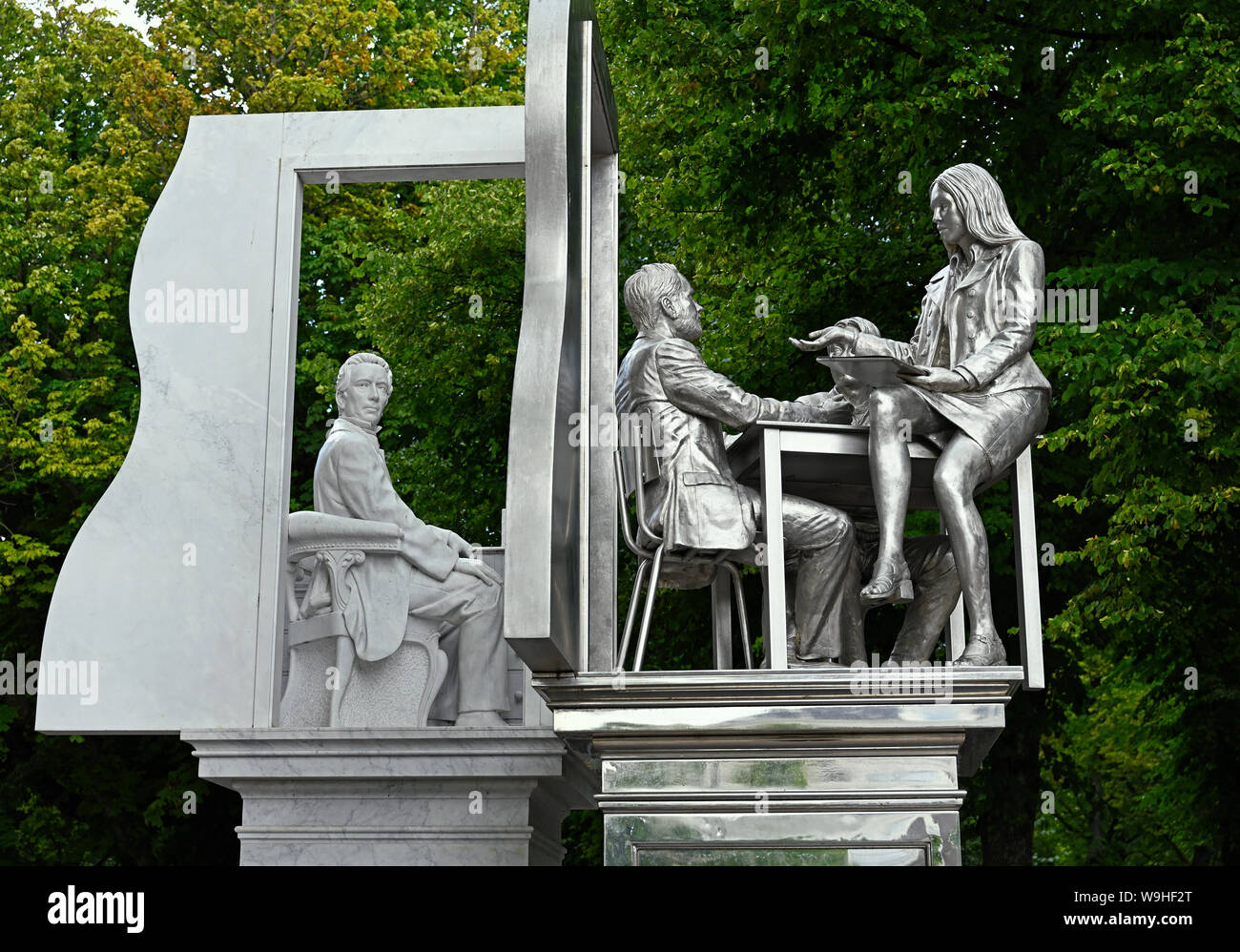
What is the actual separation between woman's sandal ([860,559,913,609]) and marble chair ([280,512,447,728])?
3.19m

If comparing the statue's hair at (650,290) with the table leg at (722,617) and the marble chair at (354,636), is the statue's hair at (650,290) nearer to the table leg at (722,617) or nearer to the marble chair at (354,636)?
the table leg at (722,617)

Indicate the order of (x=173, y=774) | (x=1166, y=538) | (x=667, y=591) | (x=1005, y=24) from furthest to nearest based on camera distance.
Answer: (x=173, y=774) < (x=667, y=591) < (x=1005, y=24) < (x=1166, y=538)

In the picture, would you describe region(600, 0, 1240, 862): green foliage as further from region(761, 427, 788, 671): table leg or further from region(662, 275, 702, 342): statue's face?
region(761, 427, 788, 671): table leg

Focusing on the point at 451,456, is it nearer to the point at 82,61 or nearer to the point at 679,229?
the point at 679,229

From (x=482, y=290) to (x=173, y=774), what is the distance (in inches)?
254

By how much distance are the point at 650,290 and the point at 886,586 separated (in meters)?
1.96

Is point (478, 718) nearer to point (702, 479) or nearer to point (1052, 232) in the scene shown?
point (702, 479)

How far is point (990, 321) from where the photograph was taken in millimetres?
7629

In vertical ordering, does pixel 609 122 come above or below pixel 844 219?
below

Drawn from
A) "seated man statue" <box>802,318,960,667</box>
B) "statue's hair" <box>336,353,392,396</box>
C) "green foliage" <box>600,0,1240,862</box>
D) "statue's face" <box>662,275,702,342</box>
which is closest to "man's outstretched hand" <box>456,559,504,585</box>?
"statue's hair" <box>336,353,392,396</box>

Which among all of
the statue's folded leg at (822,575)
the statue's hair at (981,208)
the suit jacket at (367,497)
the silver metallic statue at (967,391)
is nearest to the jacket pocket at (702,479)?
the statue's folded leg at (822,575)

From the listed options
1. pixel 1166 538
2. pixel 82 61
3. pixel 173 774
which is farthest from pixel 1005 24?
pixel 82 61

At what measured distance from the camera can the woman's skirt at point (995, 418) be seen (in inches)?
289

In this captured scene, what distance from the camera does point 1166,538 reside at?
12.9m
